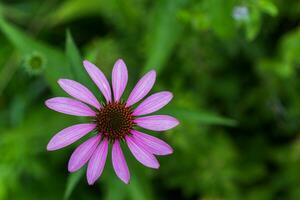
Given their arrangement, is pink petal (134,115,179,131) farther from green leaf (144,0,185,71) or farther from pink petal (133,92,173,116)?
green leaf (144,0,185,71)

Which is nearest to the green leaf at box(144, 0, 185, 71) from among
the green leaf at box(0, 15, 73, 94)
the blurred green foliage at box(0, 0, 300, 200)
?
the blurred green foliage at box(0, 0, 300, 200)

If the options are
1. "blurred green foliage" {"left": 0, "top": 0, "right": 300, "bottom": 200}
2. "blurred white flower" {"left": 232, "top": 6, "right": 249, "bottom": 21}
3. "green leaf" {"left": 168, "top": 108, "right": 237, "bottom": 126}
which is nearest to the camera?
"green leaf" {"left": 168, "top": 108, "right": 237, "bottom": 126}

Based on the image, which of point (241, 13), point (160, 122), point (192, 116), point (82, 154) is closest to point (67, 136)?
point (82, 154)

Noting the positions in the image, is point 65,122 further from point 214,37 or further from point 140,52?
point 214,37

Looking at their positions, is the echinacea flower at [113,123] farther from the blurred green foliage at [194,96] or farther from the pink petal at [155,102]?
the blurred green foliage at [194,96]

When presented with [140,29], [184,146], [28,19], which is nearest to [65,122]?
[184,146]

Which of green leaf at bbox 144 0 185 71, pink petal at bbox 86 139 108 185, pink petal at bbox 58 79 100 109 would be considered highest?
green leaf at bbox 144 0 185 71
